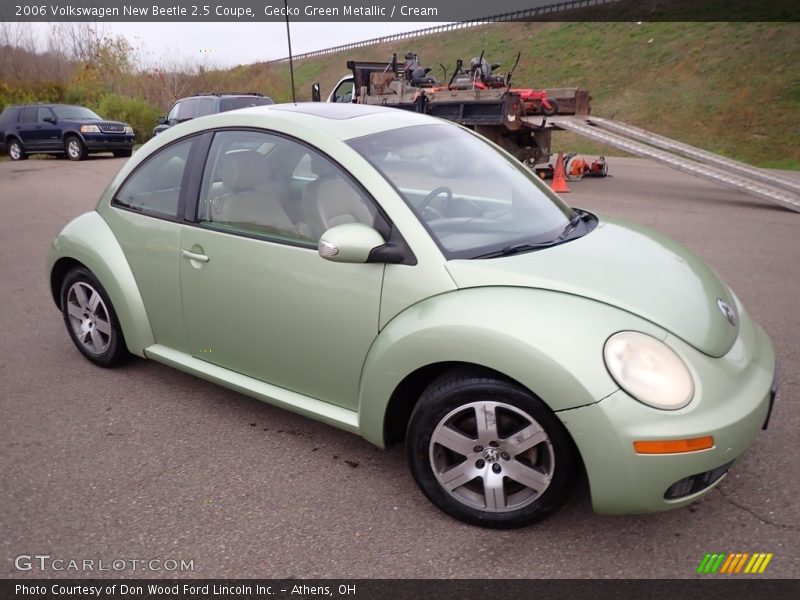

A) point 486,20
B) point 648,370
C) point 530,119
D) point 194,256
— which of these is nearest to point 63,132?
point 530,119

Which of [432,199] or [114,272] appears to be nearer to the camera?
[432,199]

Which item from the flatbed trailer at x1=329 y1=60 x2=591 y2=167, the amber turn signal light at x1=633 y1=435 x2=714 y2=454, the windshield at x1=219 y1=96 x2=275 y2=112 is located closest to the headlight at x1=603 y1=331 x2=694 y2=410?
the amber turn signal light at x1=633 y1=435 x2=714 y2=454

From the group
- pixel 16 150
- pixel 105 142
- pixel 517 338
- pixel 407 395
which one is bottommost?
pixel 16 150

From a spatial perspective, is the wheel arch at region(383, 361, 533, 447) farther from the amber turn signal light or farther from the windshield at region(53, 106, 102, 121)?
the windshield at region(53, 106, 102, 121)

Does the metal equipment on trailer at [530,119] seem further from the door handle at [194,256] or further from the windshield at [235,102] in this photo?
the door handle at [194,256]

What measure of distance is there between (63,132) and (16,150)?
2499 mm

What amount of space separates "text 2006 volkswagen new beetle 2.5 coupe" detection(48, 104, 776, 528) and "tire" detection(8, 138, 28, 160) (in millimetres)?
19465

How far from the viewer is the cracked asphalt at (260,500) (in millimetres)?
2500

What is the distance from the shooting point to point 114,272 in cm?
380

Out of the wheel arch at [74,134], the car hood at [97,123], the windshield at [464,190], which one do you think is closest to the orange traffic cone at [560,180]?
the windshield at [464,190]

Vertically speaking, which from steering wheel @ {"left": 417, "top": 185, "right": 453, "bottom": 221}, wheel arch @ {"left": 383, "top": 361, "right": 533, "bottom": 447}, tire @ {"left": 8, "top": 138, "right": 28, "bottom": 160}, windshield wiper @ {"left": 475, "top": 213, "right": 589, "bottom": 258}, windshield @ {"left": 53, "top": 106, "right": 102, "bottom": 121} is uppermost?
steering wheel @ {"left": 417, "top": 185, "right": 453, "bottom": 221}

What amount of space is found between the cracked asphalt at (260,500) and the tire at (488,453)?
0.41 feet

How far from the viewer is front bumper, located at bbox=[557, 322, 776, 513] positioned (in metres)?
2.27

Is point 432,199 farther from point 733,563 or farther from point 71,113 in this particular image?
point 71,113
